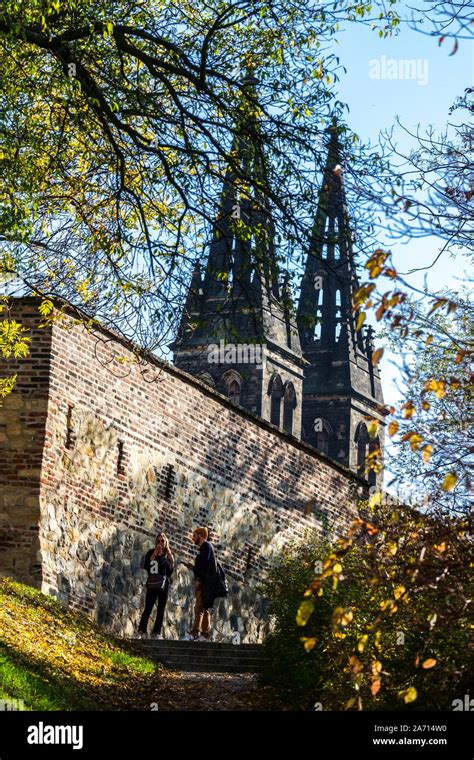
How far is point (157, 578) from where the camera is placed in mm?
16906

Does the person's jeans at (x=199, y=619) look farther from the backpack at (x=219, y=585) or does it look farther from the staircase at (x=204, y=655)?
the staircase at (x=204, y=655)

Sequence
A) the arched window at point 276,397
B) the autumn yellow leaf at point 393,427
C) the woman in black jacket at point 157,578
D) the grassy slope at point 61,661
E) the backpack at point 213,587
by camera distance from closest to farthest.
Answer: the autumn yellow leaf at point 393,427, the grassy slope at point 61,661, the woman in black jacket at point 157,578, the backpack at point 213,587, the arched window at point 276,397

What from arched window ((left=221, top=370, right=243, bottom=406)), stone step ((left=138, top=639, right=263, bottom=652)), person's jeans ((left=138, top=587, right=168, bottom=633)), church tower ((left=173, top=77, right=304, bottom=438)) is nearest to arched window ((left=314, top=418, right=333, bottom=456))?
arched window ((left=221, top=370, right=243, bottom=406))

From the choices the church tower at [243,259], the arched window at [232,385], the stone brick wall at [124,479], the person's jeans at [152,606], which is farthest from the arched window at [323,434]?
the church tower at [243,259]

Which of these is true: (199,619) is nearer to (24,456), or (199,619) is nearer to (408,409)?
(24,456)

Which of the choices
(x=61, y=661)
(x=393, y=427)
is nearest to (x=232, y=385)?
(x=61, y=661)

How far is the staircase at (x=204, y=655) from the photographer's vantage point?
52.5ft

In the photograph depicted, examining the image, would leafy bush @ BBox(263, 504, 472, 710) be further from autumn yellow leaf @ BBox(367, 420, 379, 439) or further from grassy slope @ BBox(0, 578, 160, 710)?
grassy slope @ BBox(0, 578, 160, 710)

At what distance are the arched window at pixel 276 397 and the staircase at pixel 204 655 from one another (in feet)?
135

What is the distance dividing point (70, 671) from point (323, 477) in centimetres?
1281

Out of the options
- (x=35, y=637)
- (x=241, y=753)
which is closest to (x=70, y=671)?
(x=35, y=637)

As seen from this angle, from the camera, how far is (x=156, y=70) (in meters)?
12.7

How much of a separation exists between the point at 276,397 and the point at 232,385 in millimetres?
3657

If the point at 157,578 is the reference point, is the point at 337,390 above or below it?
above
